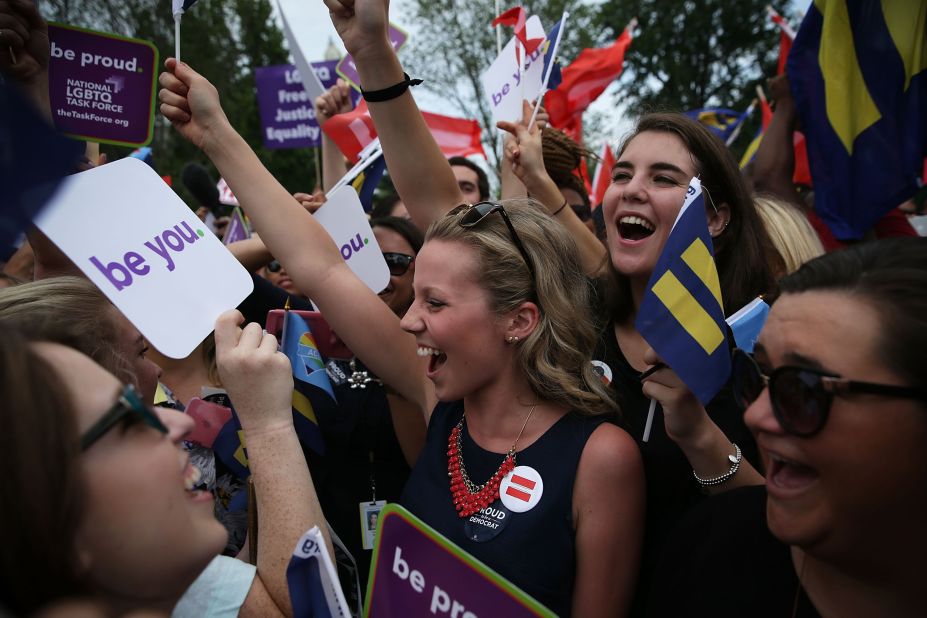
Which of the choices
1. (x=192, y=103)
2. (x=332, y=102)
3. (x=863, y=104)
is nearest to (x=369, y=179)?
(x=332, y=102)

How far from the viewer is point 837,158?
358 centimetres

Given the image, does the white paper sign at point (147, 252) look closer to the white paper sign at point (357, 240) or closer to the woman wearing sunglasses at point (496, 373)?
the woman wearing sunglasses at point (496, 373)

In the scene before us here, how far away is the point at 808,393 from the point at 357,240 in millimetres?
1803

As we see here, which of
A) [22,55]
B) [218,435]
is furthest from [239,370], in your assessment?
[22,55]

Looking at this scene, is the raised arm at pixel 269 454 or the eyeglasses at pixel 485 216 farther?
the eyeglasses at pixel 485 216

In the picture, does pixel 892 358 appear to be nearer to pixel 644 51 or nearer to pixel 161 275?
pixel 161 275

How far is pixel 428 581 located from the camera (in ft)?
4.71

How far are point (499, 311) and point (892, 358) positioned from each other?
113 cm

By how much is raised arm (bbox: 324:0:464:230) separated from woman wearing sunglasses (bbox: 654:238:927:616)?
1425mm

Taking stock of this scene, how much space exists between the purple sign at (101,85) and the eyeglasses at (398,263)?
1.19 m

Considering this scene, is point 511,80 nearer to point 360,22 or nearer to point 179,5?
point 360,22

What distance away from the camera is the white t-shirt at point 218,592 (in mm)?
1562

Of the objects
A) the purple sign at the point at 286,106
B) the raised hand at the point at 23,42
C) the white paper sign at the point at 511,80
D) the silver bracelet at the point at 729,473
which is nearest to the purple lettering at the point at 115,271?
the raised hand at the point at 23,42

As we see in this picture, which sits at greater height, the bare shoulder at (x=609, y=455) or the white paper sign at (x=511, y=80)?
the white paper sign at (x=511, y=80)
